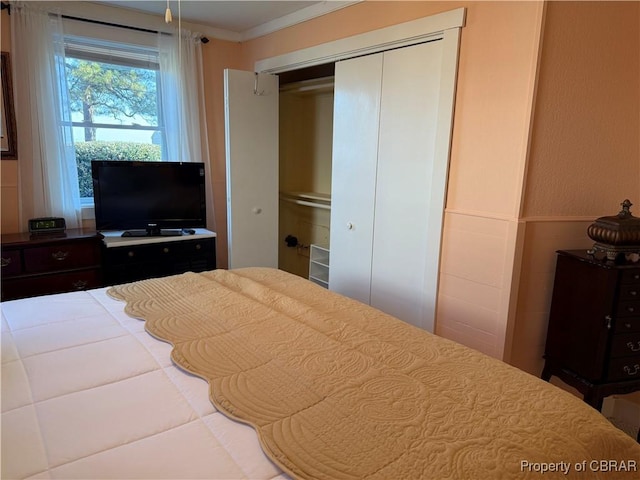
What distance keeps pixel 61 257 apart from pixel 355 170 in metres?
2.11

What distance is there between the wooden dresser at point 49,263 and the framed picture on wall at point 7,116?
0.59 meters

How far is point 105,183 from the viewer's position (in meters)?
3.08

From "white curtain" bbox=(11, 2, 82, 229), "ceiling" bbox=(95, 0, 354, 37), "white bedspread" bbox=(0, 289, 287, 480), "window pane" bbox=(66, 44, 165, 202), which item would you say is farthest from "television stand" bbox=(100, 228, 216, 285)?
"ceiling" bbox=(95, 0, 354, 37)

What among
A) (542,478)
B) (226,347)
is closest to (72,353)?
(226,347)

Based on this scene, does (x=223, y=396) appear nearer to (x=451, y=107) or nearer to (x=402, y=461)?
(x=402, y=461)

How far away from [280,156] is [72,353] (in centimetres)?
307

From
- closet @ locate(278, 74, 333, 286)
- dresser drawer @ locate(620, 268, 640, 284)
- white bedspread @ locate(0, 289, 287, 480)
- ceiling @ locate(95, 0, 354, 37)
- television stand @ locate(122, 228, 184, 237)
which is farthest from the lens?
closet @ locate(278, 74, 333, 286)

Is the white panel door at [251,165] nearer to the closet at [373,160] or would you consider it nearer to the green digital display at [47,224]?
the closet at [373,160]

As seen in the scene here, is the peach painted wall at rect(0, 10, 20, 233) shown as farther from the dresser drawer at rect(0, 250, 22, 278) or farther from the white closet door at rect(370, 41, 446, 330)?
the white closet door at rect(370, 41, 446, 330)

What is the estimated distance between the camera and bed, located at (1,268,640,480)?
907mm

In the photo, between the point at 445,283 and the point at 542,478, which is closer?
the point at 542,478

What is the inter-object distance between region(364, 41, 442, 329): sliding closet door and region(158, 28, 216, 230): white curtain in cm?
176

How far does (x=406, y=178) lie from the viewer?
2564 mm

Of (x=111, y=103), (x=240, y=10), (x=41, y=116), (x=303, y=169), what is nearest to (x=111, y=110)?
(x=111, y=103)
